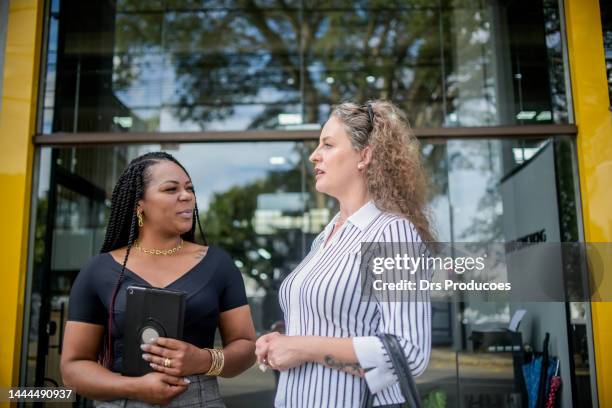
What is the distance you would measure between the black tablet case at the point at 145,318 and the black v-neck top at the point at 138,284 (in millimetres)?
82

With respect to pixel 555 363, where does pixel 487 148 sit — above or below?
above

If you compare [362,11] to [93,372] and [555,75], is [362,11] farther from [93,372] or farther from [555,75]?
[93,372]

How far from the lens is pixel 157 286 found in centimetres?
198

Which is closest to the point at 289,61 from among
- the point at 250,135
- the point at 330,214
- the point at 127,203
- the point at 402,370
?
the point at 330,214

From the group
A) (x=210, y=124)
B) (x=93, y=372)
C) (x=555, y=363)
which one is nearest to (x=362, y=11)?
(x=210, y=124)

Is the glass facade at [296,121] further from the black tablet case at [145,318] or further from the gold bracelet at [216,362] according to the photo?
the black tablet case at [145,318]

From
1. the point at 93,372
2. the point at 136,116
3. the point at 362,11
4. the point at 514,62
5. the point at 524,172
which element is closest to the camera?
the point at 93,372

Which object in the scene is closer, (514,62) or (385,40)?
(514,62)

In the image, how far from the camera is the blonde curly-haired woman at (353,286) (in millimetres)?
1536

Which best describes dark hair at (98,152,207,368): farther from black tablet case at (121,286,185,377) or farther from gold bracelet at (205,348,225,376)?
gold bracelet at (205,348,225,376)

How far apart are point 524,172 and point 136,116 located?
5.12 metres

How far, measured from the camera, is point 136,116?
8320mm

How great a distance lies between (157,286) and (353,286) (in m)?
0.70

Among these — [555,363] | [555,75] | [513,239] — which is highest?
[555,75]
